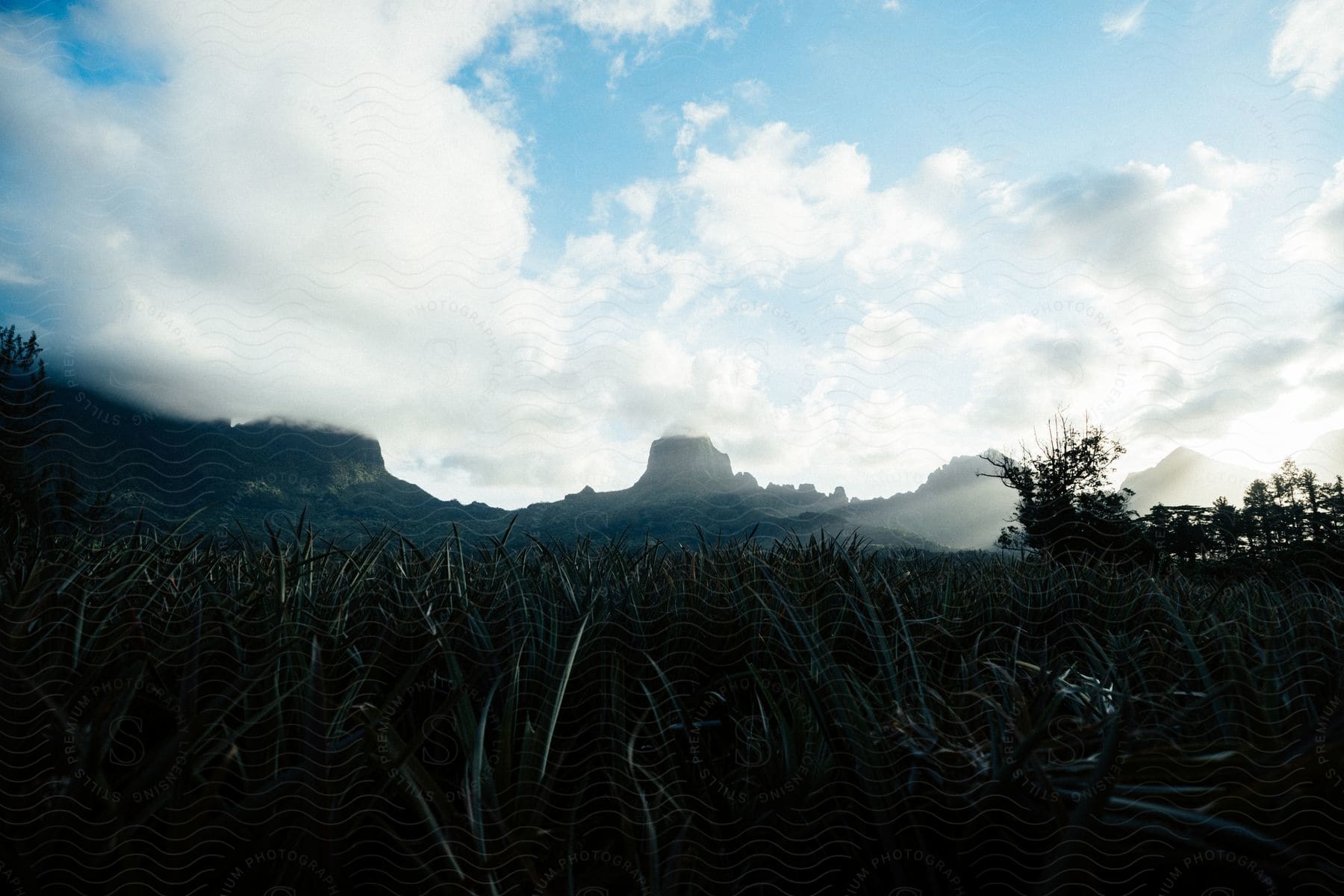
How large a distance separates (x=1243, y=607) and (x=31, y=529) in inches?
290

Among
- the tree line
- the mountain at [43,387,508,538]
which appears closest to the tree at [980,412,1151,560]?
the tree line

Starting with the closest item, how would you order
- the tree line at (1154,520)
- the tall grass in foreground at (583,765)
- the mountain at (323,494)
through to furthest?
the tall grass in foreground at (583,765) → the mountain at (323,494) → the tree line at (1154,520)

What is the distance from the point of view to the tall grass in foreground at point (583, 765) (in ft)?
3.03

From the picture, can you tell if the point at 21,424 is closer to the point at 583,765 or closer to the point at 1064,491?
the point at 583,765

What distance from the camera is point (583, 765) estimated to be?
1315 millimetres

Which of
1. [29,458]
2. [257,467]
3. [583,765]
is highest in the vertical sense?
[257,467]

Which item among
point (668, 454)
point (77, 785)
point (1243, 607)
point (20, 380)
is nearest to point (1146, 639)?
point (1243, 607)

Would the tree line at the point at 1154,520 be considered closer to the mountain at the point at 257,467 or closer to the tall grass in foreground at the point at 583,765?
the tall grass in foreground at the point at 583,765

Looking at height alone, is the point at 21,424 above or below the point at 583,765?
above

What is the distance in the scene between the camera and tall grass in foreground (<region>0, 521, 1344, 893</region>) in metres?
0.92

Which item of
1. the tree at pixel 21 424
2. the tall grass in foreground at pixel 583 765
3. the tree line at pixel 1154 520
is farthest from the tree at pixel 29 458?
the tree line at pixel 1154 520

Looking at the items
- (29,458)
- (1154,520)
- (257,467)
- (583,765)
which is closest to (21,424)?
(29,458)

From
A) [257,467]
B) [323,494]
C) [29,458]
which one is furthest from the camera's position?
[257,467]

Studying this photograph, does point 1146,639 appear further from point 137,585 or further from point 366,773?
point 137,585
